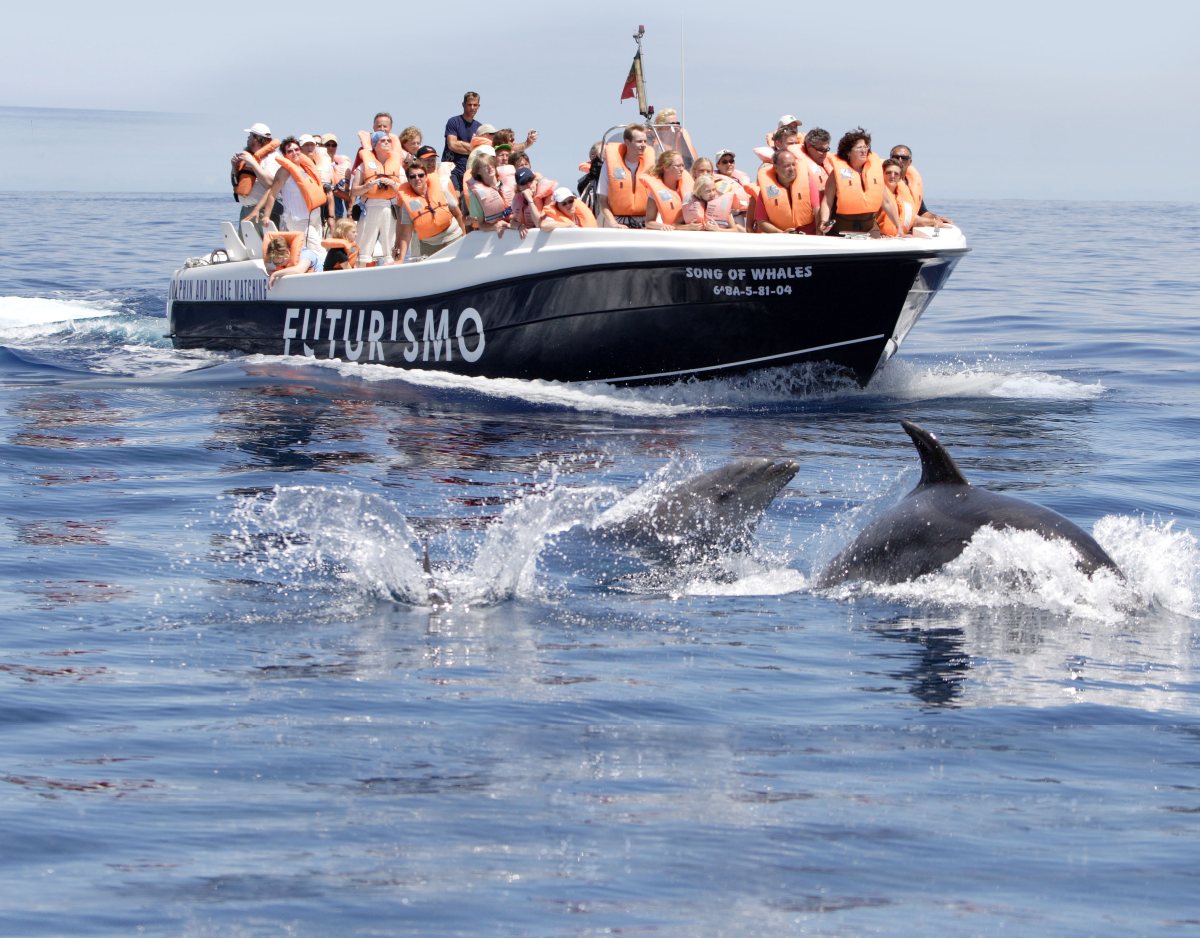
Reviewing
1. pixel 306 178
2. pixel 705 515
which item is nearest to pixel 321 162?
pixel 306 178

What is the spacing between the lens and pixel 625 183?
50.1ft

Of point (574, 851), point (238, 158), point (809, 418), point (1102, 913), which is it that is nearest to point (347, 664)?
point (574, 851)

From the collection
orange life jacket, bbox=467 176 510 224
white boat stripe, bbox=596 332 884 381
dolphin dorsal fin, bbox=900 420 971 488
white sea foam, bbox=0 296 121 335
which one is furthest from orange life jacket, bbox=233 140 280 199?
dolphin dorsal fin, bbox=900 420 971 488

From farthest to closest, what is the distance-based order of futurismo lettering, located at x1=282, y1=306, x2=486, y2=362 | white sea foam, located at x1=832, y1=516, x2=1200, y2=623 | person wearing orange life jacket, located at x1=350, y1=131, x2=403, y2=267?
1. person wearing orange life jacket, located at x1=350, y1=131, x2=403, y2=267
2. futurismo lettering, located at x1=282, y1=306, x2=486, y2=362
3. white sea foam, located at x1=832, y1=516, x2=1200, y2=623

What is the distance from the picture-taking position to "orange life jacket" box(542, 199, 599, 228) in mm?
14922

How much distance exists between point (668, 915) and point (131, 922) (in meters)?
1.40

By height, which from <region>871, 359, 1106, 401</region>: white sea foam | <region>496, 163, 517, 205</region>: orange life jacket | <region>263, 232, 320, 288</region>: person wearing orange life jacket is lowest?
<region>871, 359, 1106, 401</region>: white sea foam

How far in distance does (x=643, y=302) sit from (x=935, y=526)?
668 cm

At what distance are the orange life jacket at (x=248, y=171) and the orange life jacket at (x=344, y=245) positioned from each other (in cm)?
135

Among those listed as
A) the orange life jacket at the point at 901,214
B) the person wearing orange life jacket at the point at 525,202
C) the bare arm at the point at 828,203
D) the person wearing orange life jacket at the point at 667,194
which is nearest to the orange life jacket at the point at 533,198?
the person wearing orange life jacket at the point at 525,202

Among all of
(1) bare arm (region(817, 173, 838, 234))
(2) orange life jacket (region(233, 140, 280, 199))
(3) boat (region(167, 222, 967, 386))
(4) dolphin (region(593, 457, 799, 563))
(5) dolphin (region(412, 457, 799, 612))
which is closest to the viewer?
(5) dolphin (region(412, 457, 799, 612))

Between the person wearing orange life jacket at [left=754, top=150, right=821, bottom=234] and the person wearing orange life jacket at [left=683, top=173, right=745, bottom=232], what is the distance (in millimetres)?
429

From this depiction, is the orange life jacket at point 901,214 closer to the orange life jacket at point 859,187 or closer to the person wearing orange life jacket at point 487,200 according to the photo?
the orange life jacket at point 859,187

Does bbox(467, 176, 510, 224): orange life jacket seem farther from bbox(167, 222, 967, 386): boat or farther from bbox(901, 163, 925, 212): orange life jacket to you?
bbox(901, 163, 925, 212): orange life jacket
